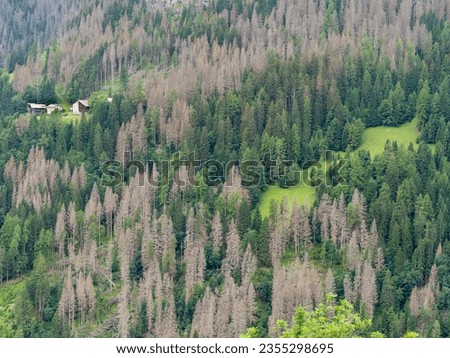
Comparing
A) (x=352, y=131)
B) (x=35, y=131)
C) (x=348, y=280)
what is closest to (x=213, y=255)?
(x=348, y=280)

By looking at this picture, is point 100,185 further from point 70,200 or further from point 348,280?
point 348,280

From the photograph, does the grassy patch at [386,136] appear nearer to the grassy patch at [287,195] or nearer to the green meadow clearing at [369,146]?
the green meadow clearing at [369,146]

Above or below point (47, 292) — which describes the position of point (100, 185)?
above

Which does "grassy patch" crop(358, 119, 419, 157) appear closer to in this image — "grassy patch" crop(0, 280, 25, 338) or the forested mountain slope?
the forested mountain slope

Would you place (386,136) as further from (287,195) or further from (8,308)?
(8,308)

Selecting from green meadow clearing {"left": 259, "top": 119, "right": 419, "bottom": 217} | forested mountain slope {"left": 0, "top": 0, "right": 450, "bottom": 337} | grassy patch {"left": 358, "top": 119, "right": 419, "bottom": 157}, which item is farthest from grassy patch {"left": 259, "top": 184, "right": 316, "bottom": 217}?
grassy patch {"left": 358, "top": 119, "right": 419, "bottom": 157}
